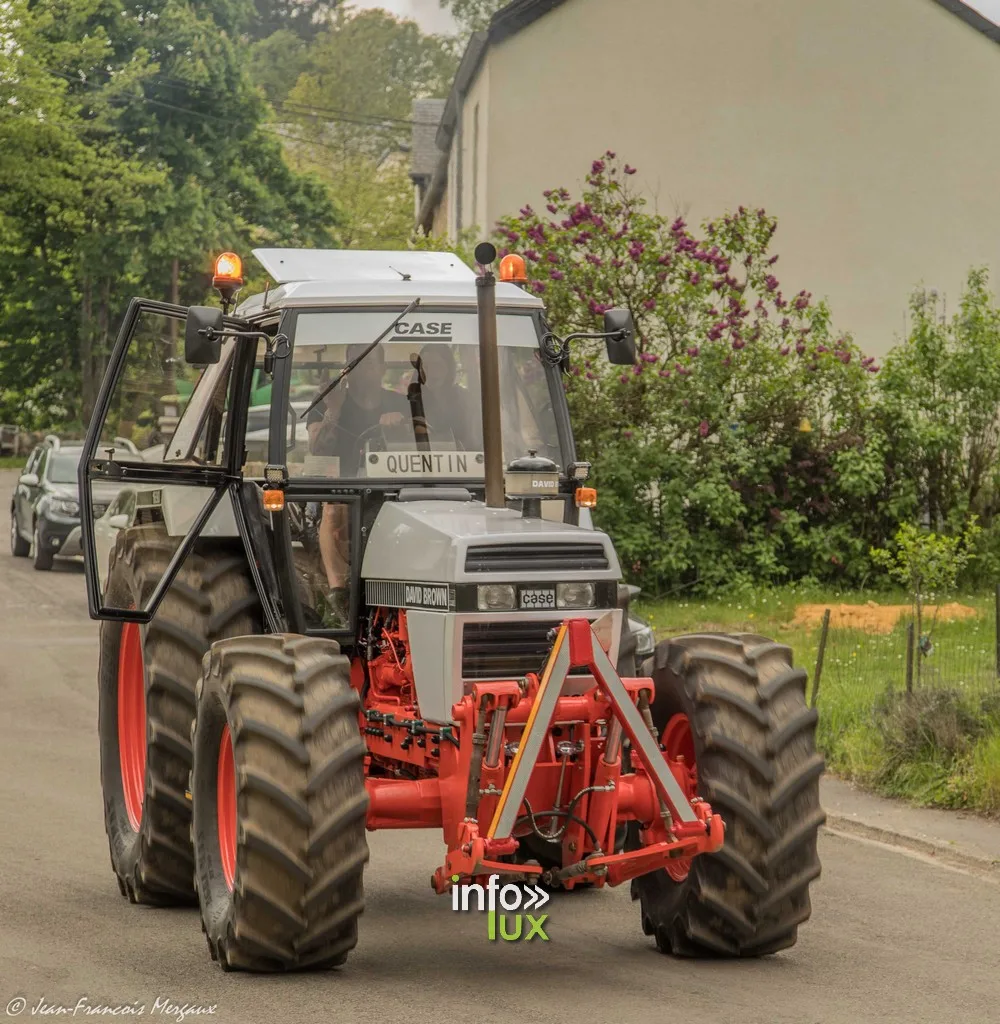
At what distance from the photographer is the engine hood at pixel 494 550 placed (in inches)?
291

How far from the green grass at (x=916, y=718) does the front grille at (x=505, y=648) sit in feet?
15.8

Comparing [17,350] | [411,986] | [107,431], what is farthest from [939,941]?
[17,350]

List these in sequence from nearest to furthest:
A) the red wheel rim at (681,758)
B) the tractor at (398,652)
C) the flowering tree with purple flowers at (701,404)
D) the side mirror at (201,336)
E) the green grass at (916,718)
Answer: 1. the tractor at (398,652)
2. the red wheel rim at (681,758)
3. the side mirror at (201,336)
4. the green grass at (916,718)
5. the flowering tree with purple flowers at (701,404)

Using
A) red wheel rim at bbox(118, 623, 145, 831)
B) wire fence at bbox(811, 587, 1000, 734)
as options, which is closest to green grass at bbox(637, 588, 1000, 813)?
wire fence at bbox(811, 587, 1000, 734)

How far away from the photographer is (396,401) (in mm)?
8570

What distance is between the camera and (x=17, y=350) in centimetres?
5309

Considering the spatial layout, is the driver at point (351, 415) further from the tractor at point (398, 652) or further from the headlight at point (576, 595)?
the headlight at point (576, 595)

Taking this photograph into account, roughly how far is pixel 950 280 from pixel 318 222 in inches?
1067

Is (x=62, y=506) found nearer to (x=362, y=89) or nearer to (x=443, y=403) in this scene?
(x=443, y=403)

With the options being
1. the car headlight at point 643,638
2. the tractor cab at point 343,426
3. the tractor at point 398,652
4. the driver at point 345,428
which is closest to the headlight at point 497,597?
the tractor at point 398,652

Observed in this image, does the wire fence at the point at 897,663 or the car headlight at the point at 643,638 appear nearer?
the car headlight at the point at 643,638

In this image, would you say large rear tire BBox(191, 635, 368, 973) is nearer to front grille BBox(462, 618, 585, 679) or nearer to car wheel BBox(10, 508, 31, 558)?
front grille BBox(462, 618, 585, 679)

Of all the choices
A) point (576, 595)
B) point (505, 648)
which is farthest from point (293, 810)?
point (576, 595)

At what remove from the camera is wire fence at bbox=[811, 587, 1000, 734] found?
42.1 ft
